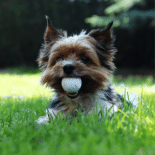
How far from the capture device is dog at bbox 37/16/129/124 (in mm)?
3105

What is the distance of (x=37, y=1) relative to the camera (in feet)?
60.4

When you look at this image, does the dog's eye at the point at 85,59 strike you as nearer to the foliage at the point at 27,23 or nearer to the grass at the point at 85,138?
the grass at the point at 85,138

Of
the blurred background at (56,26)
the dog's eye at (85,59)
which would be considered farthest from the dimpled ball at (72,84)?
the blurred background at (56,26)

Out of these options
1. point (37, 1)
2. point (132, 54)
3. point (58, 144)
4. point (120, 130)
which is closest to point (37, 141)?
point (58, 144)

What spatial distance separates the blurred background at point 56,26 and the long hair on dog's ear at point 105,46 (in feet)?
38.9

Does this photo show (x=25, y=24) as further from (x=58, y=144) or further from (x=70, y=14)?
(x=58, y=144)

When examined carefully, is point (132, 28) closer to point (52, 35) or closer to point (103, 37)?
point (103, 37)

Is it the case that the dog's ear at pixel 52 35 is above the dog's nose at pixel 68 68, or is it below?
above

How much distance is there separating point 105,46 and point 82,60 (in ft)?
1.80

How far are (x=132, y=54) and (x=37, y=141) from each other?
14.9 m

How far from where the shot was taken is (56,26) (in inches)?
672

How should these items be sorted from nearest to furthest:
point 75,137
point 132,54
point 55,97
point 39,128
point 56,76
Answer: point 75,137, point 39,128, point 56,76, point 55,97, point 132,54

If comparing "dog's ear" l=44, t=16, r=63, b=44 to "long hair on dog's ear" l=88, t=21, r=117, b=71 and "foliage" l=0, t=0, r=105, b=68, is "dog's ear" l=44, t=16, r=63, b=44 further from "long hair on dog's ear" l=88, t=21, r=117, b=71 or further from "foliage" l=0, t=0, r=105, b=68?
"foliage" l=0, t=0, r=105, b=68

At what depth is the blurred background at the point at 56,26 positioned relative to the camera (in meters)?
15.5
